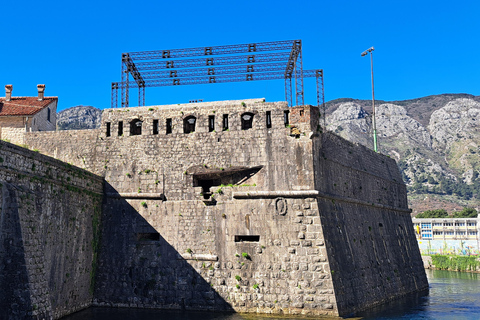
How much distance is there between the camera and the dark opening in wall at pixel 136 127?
23.8 m

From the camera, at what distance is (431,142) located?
557 ft

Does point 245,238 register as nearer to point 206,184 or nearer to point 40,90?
point 206,184

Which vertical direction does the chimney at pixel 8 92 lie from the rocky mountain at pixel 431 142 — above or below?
below

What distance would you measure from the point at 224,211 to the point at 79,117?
12721 cm

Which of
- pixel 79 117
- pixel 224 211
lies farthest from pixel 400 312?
pixel 79 117

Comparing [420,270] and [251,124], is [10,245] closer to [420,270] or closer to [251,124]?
[251,124]

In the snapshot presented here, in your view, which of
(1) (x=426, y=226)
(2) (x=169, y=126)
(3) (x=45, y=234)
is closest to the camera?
(3) (x=45, y=234)

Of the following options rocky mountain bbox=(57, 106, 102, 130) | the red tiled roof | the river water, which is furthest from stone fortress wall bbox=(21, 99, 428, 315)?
rocky mountain bbox=(57, 106, 102, 130)

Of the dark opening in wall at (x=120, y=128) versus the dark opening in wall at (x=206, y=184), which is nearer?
the dark opening in wall at (x=206, y=184)

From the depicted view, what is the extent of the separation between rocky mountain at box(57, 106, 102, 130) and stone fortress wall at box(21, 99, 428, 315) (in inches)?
4558

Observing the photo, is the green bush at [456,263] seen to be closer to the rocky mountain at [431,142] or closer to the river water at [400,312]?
the river water at [400,312]

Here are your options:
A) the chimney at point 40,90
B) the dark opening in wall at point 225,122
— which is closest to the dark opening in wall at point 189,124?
the dark opening in wall at point 225,122

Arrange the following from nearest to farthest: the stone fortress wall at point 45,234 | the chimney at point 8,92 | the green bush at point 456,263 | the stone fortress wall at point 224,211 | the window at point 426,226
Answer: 1. the stone fortress wall at point 45,234
2. the stone fortress wall at point 224,211
3. the chimney at point 8,92
4. the green bush at point 456,263
5. the window at point 426,226

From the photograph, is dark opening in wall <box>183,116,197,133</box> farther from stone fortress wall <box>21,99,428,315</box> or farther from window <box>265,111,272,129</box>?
window <box>265,111,272,129</box>
